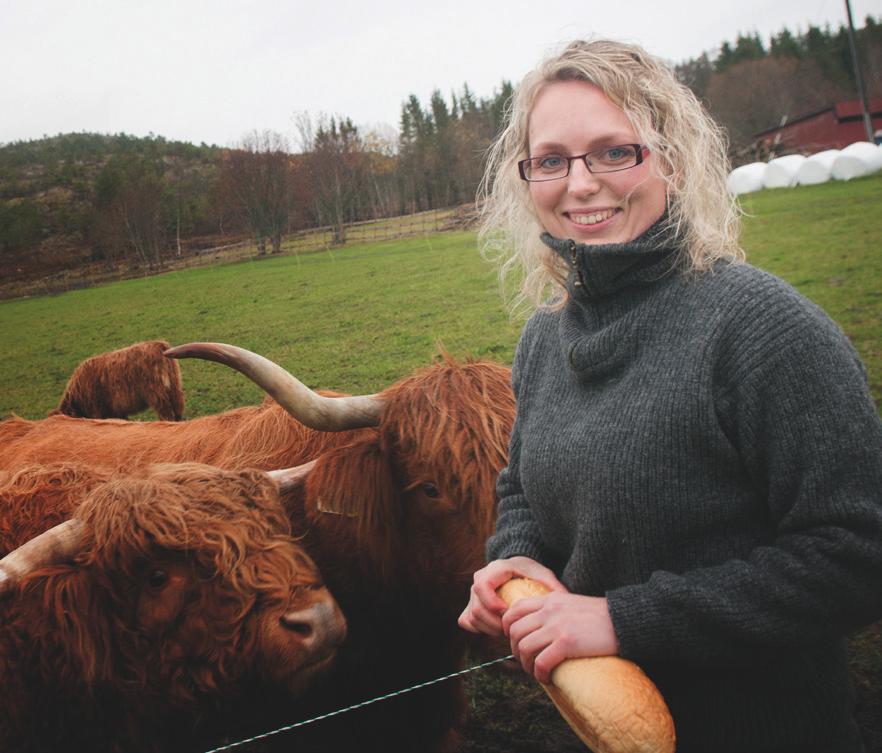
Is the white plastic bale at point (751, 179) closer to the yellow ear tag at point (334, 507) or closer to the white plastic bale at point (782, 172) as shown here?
the white plastic bale at point (782, 172)

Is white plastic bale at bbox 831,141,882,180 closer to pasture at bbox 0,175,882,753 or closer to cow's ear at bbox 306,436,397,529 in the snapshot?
pasture at bbox 0,175,882,753

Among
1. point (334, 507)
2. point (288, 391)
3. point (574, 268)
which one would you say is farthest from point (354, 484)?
point (574, 268)

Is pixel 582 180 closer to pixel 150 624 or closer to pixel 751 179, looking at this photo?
pixel 150 624

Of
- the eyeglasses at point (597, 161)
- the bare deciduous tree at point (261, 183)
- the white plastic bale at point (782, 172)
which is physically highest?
the white plastic bale at point (782, 172)

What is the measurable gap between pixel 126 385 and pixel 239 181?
68.2 inches

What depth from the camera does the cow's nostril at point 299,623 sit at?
2248mm

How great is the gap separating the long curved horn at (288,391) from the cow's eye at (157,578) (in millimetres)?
819

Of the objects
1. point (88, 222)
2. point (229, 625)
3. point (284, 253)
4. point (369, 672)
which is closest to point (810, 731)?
point (229, 625)

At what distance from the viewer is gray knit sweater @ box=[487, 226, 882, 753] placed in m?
1.03

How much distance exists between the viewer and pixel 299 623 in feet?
7.43

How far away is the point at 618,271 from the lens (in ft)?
4.31

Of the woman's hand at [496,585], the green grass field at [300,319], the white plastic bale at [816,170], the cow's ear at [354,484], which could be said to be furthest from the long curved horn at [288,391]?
the white plastic bale at [816,170]

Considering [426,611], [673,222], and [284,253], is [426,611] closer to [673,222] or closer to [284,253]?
A: [673,222]

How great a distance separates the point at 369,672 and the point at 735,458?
2.58m
